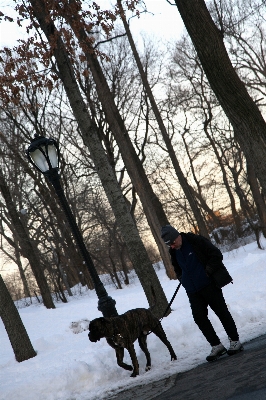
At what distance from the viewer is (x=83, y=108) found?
1045 cm

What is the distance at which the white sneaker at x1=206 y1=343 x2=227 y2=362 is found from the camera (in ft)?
20.2

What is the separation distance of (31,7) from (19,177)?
2124cm

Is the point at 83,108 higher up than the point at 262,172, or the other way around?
the point at 83,108

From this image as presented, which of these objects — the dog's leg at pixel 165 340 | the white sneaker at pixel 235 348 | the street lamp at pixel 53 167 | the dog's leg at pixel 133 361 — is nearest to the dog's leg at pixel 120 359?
the dog's leg at pixel 133 361

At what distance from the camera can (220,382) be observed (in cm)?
485

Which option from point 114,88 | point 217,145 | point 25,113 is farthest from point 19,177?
point 217,145

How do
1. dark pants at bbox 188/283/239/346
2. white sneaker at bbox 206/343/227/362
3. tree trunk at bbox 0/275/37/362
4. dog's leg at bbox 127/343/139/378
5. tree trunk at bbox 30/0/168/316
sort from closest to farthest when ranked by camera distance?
white sneaker at bbox 206/343/227/362 → dark pants at bbox 188/283/239/346 → dog's leg at bbox 127/343/139/378 → tree trunk at bbox 0/275/37/362 → tree trunk at bbox 30/0/168/316

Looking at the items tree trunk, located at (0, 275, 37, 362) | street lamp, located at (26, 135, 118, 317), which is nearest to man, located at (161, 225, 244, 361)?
street lamp, located at (26, 135, 118, 317)

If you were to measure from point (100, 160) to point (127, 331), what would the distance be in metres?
4.62

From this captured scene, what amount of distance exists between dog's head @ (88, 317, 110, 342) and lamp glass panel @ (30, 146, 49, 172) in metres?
3.34

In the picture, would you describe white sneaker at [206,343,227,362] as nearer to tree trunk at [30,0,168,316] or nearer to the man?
the man

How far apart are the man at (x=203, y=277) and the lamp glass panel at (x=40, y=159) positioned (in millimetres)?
3097

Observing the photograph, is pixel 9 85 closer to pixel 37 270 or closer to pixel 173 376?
pixel 173 376

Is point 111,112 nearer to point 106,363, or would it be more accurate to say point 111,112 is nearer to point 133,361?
point 106,363
